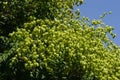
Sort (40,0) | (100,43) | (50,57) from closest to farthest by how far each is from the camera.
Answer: (50,57), (100,43), (40,0)

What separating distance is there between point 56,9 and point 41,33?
297cm

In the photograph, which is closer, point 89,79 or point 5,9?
point 89,79

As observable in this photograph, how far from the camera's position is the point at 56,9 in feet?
70.1

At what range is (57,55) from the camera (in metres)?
17.5

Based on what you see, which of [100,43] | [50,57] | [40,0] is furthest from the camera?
[40,0]

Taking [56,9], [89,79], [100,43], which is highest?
[56,9]

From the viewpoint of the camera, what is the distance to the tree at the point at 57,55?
1781cm

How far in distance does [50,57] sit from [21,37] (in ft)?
5.52

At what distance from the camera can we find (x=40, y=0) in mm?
21062

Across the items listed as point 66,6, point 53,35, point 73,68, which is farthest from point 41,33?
point 66,6

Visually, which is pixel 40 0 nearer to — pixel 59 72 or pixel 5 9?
pixel 5 9

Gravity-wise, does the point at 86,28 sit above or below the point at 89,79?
above

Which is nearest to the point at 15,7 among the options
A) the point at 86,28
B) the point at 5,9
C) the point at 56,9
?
the point at 5,9

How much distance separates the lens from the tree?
17.8 meters
